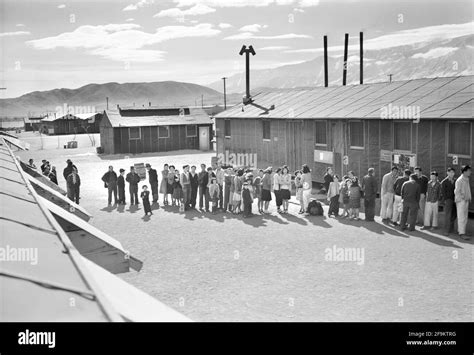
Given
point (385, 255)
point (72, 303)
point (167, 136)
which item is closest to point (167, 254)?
point (385, 255)

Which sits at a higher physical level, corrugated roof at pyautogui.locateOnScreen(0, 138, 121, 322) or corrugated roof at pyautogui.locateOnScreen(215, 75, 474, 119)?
corrugated roof at pyautogui.locateOnScreen(215, 75, 474, 119)

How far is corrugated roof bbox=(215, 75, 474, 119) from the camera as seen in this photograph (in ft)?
63.8

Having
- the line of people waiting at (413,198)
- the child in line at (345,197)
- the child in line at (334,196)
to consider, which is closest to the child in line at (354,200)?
the line of people waiting at (413,198)

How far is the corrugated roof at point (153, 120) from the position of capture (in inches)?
1815

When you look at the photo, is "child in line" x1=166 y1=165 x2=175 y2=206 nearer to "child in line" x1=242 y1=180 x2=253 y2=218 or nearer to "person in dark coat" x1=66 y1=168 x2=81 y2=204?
"child in line" x1=242 y1=180 x2=253 y2=218

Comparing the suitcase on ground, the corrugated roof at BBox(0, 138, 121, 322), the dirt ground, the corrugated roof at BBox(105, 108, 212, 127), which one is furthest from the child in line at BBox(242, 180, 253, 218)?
the corrugated roof at BBox(105, 108, 212, 127)

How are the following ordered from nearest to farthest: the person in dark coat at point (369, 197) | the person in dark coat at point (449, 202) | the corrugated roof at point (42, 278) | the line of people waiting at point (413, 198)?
the corrugated roof at point (42, 278), the line of people waiting at point (413, 198), the person in dark coat at point (449, 202), the person in dark coat at point (369, 197)

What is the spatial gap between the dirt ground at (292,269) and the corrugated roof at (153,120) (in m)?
27.8

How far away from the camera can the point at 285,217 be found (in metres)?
18.7

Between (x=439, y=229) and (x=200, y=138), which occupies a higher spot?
(x=200, y=138)

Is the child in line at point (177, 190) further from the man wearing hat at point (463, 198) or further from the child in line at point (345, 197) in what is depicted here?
the man wearing hat at point (463, 198)

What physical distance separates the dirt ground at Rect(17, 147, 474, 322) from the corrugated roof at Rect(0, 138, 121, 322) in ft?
16.3

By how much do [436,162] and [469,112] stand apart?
2124 mm
